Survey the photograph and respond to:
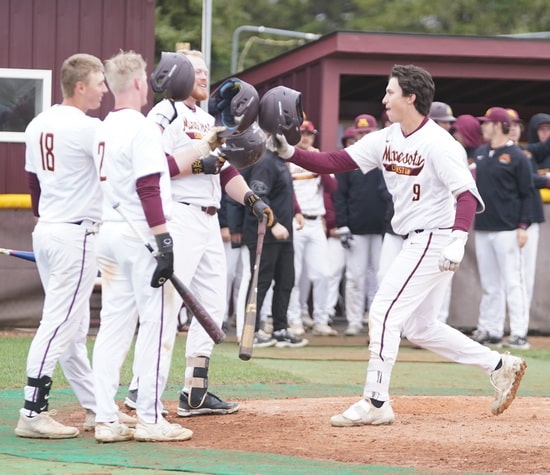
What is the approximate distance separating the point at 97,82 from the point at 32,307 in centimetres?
662

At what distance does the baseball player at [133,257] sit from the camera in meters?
6.36

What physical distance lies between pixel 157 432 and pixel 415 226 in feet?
6.68

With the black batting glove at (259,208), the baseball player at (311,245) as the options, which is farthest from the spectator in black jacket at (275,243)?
the black batting glove at (259,208)

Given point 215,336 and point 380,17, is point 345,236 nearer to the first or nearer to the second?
point 215,336

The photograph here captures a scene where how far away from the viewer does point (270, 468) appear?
5.84m

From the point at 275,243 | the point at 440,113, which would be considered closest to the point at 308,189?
the point at 275,243

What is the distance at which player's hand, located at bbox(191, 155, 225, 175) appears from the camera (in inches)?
285

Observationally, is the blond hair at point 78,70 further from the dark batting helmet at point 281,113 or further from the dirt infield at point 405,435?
the dirt infield at point 405,435

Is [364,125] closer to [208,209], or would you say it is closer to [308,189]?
[308,189]

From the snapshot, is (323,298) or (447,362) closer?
(447,362)

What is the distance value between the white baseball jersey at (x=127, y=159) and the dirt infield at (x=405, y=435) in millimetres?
1335

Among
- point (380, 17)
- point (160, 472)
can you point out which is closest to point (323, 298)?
point (160, 472)

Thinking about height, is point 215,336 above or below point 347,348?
above

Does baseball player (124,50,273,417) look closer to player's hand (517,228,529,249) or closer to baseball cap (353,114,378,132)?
player's hand (517,228,529,249)
